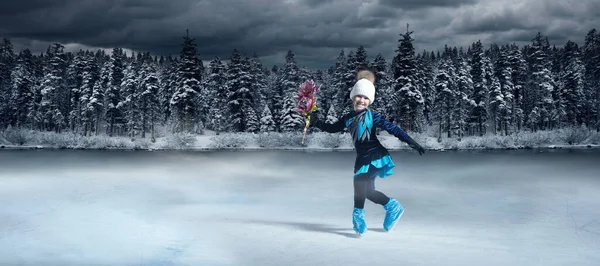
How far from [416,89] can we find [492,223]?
33.9 metres

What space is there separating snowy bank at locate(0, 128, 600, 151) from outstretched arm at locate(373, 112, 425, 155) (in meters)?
28.4

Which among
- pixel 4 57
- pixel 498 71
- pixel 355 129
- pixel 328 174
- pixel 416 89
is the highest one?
pixel 4 57

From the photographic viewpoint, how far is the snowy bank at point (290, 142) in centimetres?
3562

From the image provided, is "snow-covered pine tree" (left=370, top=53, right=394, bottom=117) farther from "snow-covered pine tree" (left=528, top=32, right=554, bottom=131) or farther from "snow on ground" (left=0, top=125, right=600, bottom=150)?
"snow-covered pine tree" (left=528, top=32, right=554, bottom=131)

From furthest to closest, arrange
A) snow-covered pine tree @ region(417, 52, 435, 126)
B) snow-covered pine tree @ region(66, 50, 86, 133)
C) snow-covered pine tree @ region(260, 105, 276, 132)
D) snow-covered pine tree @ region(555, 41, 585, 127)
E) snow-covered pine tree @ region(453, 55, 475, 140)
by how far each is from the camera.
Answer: snow-covered pine tree @ region(66, 50, 86, 133) < snow-covered pine tree @ region(555, 41, 585, 127) < snow-covered pine tree @ region(417, 52, 435, 126) < snow-covered pine tree @ region(260, 105, 276, 132) < snow-covered pine tree @ region(453, 55, 475, 140)

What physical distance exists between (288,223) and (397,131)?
7.99 feet

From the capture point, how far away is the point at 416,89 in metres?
39.8

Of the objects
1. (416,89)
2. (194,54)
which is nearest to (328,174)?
(416,89)

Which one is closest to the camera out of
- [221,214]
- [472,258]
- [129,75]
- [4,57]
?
[472,258]

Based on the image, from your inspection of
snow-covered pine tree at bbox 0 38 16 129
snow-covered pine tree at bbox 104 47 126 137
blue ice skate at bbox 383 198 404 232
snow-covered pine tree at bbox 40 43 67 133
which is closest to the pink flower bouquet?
blue ice skate at bbox 383 198 404 232

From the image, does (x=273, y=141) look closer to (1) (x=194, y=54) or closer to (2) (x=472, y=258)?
(1) (x=194, y=54)

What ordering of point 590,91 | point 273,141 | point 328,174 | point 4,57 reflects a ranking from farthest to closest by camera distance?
point 4,57 < point 590,91 < point 273,141 < point 328,174

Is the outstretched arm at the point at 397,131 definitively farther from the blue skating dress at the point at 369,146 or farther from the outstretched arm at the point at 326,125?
the outstretched arm at the point at 326,125

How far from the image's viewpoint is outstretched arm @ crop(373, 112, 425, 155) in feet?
19.4
